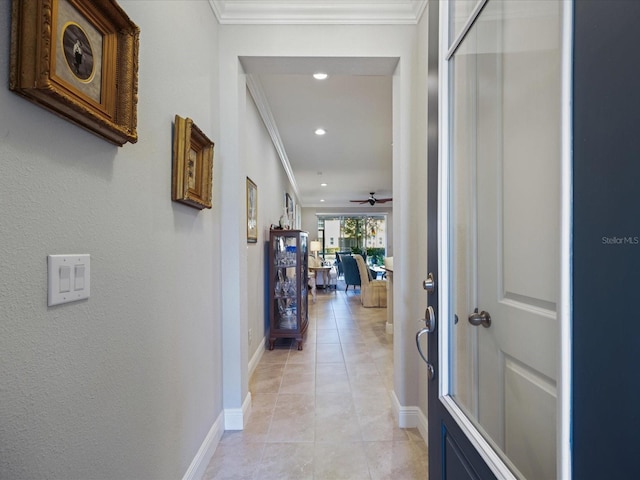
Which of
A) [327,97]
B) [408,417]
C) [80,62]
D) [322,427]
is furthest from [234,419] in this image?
[327,97]

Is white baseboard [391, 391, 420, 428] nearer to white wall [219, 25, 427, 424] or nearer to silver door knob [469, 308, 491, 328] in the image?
white wall [219, 25, 427, 424]

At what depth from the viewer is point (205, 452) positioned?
184 centimetres

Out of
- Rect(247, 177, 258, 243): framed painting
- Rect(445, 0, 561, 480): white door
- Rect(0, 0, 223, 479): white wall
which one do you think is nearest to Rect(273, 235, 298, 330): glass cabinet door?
Rect(247, 177, 258, 243): framed painting

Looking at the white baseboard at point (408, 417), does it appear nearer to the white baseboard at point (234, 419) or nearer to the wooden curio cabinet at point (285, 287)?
the white baseboard at point (234, 419)

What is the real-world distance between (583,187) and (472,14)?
0.73 metres

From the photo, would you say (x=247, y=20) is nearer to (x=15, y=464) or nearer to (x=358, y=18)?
(x=358, y=18)

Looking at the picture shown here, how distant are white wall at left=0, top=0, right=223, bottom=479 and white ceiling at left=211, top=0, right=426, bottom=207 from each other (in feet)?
1.76

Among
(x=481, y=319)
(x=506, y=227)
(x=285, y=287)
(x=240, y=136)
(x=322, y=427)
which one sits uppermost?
(x=240, y=136)

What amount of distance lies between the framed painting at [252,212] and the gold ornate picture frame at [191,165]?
1.30 metres

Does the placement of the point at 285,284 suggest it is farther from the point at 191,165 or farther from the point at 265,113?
the point at 191,165

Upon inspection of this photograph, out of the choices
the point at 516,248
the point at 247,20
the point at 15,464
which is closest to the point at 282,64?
the point at 247,20

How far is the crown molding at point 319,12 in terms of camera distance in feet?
6.98

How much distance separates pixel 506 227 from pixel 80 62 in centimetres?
129

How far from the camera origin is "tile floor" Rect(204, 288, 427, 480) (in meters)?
1.86
